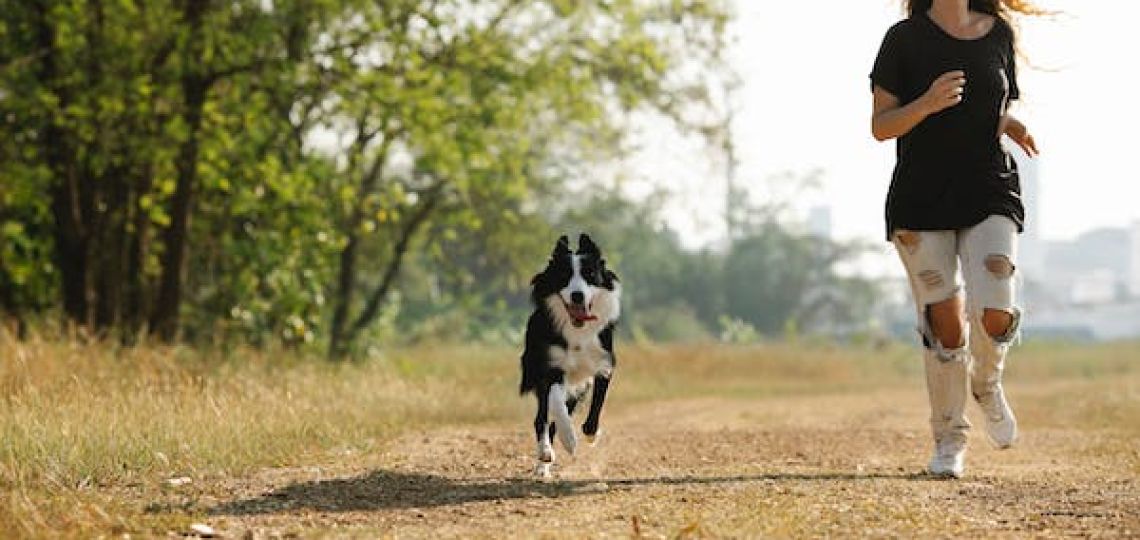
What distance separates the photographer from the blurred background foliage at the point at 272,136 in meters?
17.3

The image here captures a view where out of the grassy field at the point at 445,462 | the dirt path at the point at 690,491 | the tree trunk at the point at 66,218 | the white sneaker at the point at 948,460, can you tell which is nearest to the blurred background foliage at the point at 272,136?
the tree trunk at the point at 66,218

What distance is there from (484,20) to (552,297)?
11398 mm

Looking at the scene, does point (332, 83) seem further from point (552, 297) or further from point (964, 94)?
point (964, 94)

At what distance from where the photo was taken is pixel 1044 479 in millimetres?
8562

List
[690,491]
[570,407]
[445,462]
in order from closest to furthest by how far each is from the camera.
A: [690,491] < [570,407] < [445,462]

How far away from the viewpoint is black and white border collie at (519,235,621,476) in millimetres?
8812

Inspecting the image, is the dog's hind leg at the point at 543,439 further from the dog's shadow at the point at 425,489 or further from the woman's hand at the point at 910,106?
the woman's hand at the point at 910,106

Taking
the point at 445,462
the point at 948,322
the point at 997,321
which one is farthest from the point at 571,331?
the point at 997,321

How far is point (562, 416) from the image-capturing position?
857 centimetres

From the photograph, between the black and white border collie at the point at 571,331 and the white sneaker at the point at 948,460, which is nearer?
the white sneaker at the point at 948,460

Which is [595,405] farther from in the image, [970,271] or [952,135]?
[952,135]

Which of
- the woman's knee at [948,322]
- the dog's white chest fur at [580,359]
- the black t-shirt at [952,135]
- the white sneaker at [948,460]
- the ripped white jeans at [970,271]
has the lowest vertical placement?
the white sneaker at [948,460]

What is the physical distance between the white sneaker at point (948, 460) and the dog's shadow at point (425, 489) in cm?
10

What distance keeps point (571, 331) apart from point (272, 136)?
422 inches
